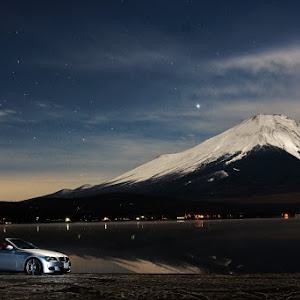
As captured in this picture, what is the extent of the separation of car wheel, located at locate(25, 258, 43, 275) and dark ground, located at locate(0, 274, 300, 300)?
0.35m

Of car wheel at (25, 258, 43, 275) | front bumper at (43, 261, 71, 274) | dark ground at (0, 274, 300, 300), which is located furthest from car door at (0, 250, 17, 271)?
front bumper at (43, 261, 71, 274)

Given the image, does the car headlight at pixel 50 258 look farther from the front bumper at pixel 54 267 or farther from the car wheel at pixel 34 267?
the car wheel at pixel 34 267

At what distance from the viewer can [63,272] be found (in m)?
23.8

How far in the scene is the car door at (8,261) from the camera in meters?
22.8

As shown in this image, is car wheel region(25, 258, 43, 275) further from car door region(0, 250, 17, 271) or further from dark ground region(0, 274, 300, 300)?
car door region(0, 250, 17, 271)

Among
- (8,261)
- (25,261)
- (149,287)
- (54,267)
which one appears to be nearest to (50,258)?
(54,267)

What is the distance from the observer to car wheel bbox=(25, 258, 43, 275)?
22.9m

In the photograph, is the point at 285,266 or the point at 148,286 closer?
the point at 148,286

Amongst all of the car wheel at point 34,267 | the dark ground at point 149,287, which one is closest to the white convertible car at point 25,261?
the car wheel at point 34,267

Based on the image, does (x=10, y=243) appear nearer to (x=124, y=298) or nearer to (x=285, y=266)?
(x=124, y=298)

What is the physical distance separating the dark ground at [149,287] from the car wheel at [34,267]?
0.35 metres

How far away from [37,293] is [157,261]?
3137 cm

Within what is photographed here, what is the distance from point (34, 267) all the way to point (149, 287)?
6387mm

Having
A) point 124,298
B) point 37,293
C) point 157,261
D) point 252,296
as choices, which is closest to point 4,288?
point 37,293
